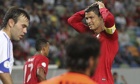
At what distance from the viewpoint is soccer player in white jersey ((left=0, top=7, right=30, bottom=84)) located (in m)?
5.19

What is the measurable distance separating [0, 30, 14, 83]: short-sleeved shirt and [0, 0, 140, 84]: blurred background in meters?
8.25

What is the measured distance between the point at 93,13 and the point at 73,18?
659 millimetres

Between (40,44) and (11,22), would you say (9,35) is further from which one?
(40,44)

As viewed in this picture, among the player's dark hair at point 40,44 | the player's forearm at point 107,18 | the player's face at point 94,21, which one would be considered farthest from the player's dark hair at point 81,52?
the player's dark hair at point 40,44

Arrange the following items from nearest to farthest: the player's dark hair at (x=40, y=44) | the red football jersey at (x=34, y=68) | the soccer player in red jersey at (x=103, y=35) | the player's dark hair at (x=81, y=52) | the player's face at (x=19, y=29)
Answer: the player's dark hair at (x=81, y=52)
the player's face at (x=19, y=29)
the soccer player in red jersey at (x=103, y=35)
the red football jersey at (x=34, y=68)
the player's dark hair at (x=40, y=44)

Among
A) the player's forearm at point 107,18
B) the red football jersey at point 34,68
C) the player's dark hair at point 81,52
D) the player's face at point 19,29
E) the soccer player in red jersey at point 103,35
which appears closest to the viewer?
the player's dark hair at point 81,52

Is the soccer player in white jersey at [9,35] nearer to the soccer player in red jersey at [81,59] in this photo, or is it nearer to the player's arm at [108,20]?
the player's arm at [108,20]

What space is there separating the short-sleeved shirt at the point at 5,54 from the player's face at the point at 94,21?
143 centimetres

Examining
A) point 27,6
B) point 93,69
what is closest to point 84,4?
point 27,6

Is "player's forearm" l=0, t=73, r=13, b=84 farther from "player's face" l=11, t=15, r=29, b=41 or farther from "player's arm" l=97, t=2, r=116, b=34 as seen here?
"player's arm" l=97, t=2, r=116, b=34

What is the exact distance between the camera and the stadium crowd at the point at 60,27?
15.3 m

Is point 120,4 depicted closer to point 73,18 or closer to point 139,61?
point 139,61

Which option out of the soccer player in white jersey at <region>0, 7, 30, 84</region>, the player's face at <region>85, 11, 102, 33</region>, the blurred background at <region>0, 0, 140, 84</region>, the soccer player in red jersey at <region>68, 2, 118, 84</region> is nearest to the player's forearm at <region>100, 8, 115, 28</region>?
the soccer player in red jersey at <region>68, 2, 118, 84</region>

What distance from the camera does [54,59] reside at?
15.2 meters
